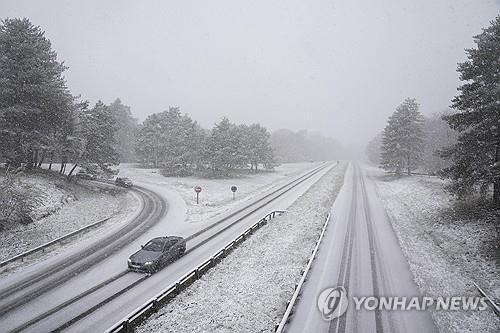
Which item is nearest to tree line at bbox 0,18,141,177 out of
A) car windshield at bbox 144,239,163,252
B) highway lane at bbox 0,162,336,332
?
highway lane at bbox 0,162,336,332

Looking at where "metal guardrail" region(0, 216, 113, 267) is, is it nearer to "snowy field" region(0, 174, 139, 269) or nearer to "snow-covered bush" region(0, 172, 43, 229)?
"snowy field" region(0, 174, 139, 269)

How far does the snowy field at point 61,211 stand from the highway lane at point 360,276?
17.7 m

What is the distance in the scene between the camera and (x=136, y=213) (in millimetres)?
28266

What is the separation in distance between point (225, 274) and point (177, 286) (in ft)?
9.97

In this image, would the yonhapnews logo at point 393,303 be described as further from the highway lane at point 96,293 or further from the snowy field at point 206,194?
the snowy field at point 206,194

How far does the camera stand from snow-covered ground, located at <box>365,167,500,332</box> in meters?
11.7

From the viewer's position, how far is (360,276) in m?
15.2

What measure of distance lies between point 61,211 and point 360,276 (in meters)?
25.1

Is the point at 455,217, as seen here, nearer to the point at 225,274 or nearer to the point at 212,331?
the point at 225,274

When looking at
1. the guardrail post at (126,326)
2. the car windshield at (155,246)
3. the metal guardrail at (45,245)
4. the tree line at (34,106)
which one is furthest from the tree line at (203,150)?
the guardrail post at (126,326)

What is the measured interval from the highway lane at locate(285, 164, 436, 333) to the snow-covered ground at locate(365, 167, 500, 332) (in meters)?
0.73

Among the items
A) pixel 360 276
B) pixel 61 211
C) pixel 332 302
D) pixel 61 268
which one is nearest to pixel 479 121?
pixel 360 276

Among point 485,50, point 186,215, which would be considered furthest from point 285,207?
point 485,50

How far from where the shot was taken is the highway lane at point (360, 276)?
435 inches
